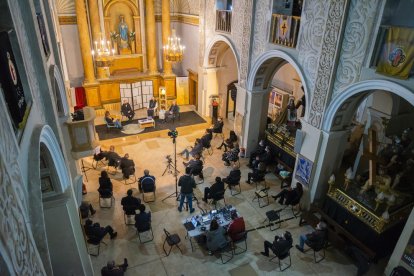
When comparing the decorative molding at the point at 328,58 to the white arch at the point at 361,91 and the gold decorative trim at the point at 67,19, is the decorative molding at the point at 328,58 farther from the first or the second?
the gold decorative trim at the point at 67,19

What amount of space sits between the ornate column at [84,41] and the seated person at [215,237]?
39.0ft

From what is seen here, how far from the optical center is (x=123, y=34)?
17.1 meters

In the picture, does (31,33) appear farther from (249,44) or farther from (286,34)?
(249,44)

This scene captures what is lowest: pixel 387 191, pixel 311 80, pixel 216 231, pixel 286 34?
pixel 216 231

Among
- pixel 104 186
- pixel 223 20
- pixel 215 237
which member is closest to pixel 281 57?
pixel 223 20

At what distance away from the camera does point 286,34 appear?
9750 millimetres

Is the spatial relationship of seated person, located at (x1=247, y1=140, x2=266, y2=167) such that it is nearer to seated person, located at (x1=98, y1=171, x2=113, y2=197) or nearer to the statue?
seated person, located at (x1=98, y1=171, x2=113, y2=197)

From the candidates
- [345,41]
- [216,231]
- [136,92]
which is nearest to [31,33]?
[216,231]

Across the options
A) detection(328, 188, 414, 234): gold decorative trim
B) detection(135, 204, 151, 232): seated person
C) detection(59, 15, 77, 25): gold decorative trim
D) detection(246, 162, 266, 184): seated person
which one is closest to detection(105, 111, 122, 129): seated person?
detection(59, 15, 77, 25): gold decorative trim

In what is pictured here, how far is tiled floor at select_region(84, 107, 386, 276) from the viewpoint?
25.6ft

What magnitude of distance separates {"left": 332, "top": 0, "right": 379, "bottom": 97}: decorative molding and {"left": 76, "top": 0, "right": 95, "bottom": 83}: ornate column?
1245cm

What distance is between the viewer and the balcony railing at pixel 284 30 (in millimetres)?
9398

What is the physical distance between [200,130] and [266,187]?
5.93m

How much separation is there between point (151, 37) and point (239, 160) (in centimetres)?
901
